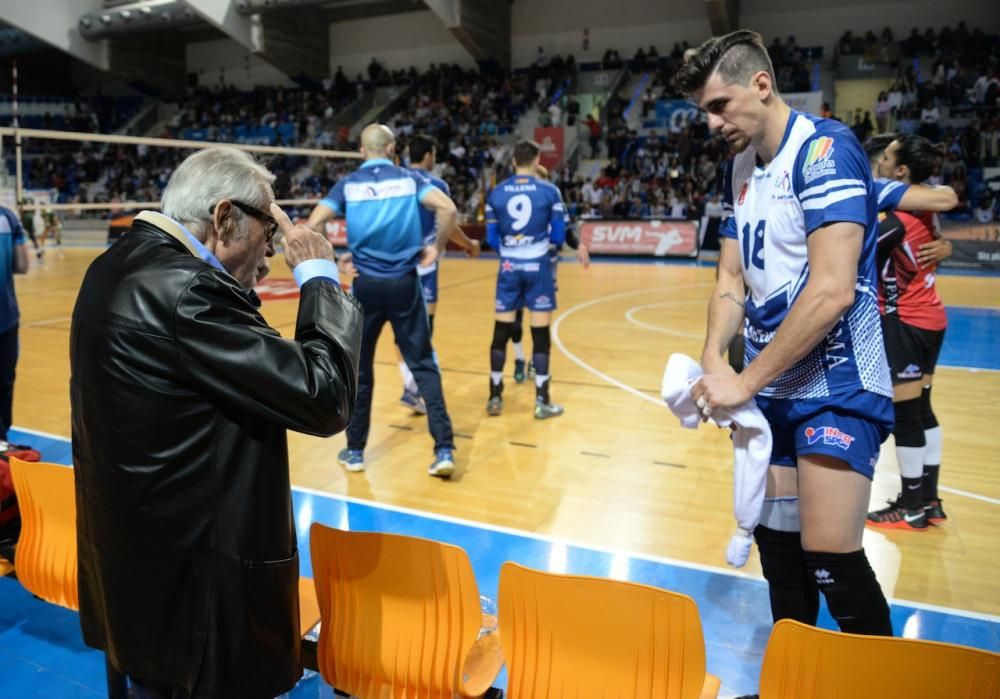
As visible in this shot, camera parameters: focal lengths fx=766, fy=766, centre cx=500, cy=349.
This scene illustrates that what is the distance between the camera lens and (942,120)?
19.9 meters

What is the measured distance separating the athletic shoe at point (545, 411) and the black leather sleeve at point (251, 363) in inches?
166

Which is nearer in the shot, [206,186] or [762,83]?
[206,186]

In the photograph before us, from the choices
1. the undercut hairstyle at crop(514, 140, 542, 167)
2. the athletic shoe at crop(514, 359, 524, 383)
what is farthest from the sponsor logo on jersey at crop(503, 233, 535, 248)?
the athletic shoe at crop(514, 359, 524, 383)

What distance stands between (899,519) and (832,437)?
2.36m

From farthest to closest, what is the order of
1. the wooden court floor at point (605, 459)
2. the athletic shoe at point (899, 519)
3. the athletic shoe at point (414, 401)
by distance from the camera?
the athletic shoe at point (414, 401)
the athletic shoe at point (899, 519)
the wooden court floor at point (605, 459)

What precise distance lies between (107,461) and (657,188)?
19694 millimetres

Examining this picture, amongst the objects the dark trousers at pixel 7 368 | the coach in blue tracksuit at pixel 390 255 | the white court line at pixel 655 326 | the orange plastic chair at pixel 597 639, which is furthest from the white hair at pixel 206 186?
the white court line at pixel 655 326

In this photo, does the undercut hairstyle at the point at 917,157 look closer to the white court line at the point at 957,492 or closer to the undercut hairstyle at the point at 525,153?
the white court line at the point at 957,492

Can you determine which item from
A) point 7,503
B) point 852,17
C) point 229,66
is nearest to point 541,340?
point 7,503

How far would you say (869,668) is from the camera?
148cm

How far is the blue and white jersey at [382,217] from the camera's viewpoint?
4.44m

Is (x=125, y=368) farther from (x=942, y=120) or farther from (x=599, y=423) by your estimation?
(x=942, y=120)

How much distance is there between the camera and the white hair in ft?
5.35

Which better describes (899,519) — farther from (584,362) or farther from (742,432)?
(584,362)
